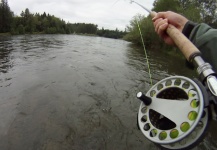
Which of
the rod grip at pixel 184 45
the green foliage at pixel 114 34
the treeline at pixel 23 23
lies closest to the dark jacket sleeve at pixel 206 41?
the rod grip at pixel 184 45

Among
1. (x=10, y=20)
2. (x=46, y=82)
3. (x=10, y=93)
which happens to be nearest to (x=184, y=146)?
(x=10, y=93)

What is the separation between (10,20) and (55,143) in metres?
68.2

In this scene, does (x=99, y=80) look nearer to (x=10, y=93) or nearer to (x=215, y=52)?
(x=10, y=93)

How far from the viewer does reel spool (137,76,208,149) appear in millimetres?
1343

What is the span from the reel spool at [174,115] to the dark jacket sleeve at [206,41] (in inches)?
11.7

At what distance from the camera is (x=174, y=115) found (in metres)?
1.49

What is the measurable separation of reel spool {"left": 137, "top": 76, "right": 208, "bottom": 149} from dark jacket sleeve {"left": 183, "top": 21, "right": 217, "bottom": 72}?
0.98ft

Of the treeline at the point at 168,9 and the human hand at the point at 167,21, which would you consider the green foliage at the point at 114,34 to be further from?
the human hand at the point at 167,21

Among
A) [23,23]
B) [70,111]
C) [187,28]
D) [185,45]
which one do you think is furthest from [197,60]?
[23,23]

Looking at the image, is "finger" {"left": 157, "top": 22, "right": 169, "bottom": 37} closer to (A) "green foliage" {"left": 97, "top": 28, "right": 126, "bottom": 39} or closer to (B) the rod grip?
(B) the rod grip

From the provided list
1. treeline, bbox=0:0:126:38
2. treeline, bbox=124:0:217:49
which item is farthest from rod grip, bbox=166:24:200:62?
treeline, bbox=0:0:126:38

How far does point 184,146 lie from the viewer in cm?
140

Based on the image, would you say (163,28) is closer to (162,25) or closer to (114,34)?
(162,25)

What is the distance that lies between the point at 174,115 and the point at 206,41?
0.66 m
